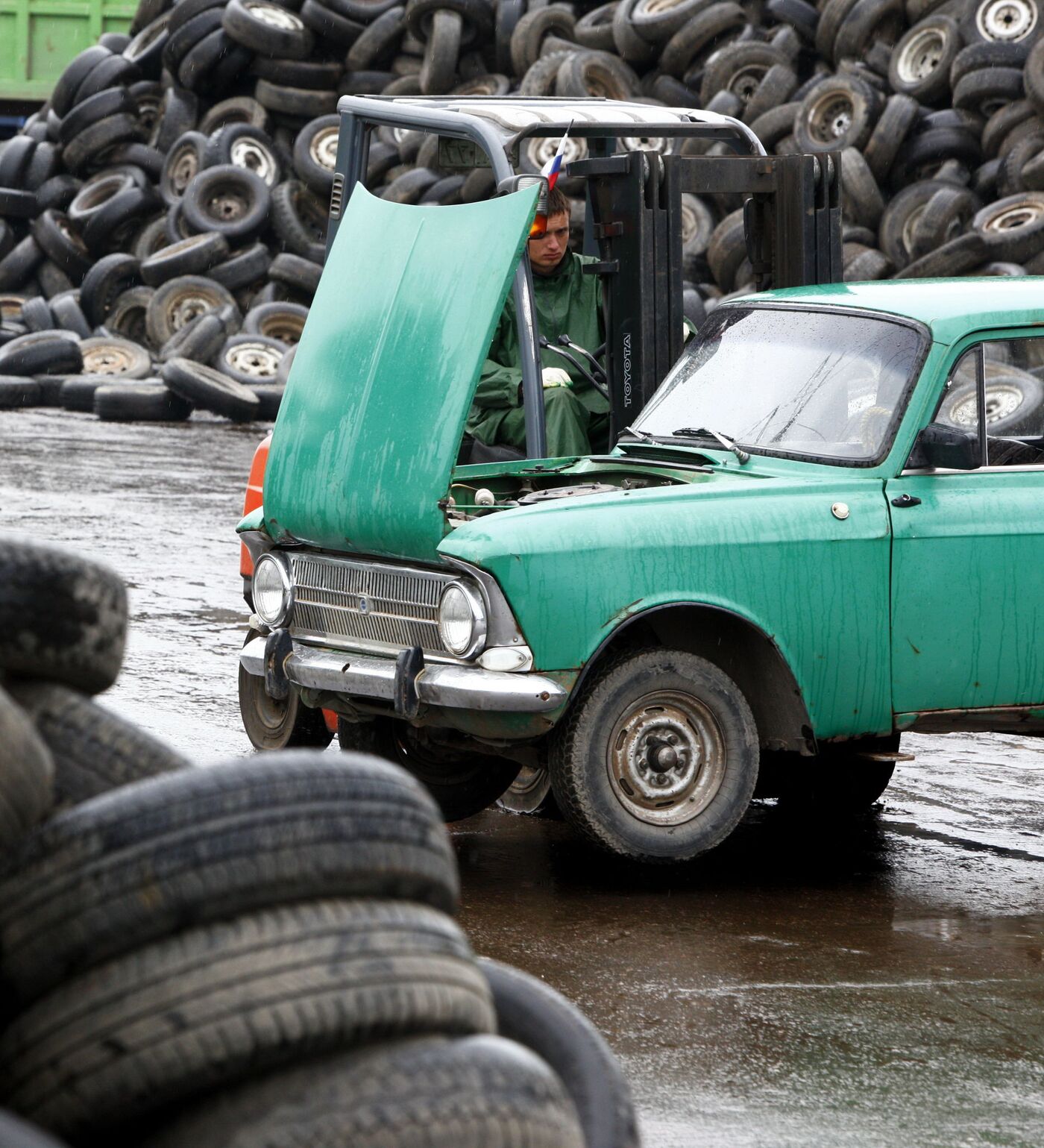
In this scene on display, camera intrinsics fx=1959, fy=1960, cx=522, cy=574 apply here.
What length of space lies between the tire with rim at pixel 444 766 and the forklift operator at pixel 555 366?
4.21ft

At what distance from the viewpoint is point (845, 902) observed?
580 cm

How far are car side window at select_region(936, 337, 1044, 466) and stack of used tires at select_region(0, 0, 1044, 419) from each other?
981cm

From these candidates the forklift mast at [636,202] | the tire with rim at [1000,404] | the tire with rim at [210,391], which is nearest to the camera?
the tire with rim at [1000,404]

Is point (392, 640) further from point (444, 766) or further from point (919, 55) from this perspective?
point (919, 55)

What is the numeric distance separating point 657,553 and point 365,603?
1007 mm

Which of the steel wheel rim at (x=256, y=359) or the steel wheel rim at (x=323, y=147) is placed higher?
the steel wheel rim at (x=323, y=147)

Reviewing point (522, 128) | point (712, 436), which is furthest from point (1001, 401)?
point (522, 128)

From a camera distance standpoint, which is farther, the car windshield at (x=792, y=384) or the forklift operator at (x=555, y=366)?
the forklift operator at (x=555, y=366)

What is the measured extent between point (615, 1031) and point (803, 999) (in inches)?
21.7

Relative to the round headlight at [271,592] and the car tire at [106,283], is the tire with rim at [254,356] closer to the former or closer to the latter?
the car tire at [106,283]

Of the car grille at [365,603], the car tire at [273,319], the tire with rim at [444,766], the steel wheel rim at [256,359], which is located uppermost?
the car grille at [365,603]

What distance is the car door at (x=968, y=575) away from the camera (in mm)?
6098

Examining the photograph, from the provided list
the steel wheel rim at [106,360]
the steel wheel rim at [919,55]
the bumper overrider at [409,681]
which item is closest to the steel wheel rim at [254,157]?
the steel wheel rim at [106,360]

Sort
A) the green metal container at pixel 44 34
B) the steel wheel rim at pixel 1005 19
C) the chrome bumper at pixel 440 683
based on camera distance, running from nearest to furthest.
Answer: the chrome bumper at pixel 440 683
the steel wheel rim at pixel 1005 19
the green metal container at pixel 44 34
